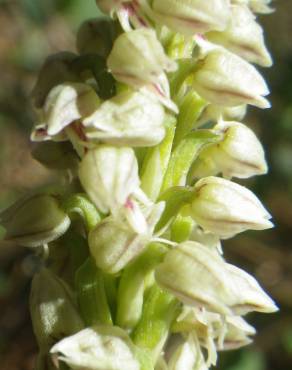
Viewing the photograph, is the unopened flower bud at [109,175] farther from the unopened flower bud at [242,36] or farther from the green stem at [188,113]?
the unopened flower bud at [242,36]

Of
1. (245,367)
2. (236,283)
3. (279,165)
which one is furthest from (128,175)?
(279,165)

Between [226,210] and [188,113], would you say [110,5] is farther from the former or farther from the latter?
[226,210]

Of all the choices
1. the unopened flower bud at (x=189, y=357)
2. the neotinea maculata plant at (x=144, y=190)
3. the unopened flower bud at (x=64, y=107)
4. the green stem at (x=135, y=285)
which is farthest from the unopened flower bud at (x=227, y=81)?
the unopened flower bud at (x=189, y=357)

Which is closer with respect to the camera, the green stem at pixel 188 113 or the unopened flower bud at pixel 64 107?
the unopened flower bud at pixel 64 107

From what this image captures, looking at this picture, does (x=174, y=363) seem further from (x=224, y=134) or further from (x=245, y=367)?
(x=245, y=367)

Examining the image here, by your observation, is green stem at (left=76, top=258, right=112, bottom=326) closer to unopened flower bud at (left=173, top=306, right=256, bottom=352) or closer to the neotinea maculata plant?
the neotinea maculata plant

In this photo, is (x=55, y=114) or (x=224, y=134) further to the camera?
(x=224, y=134)

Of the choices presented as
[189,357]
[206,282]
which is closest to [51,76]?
[206,282]
